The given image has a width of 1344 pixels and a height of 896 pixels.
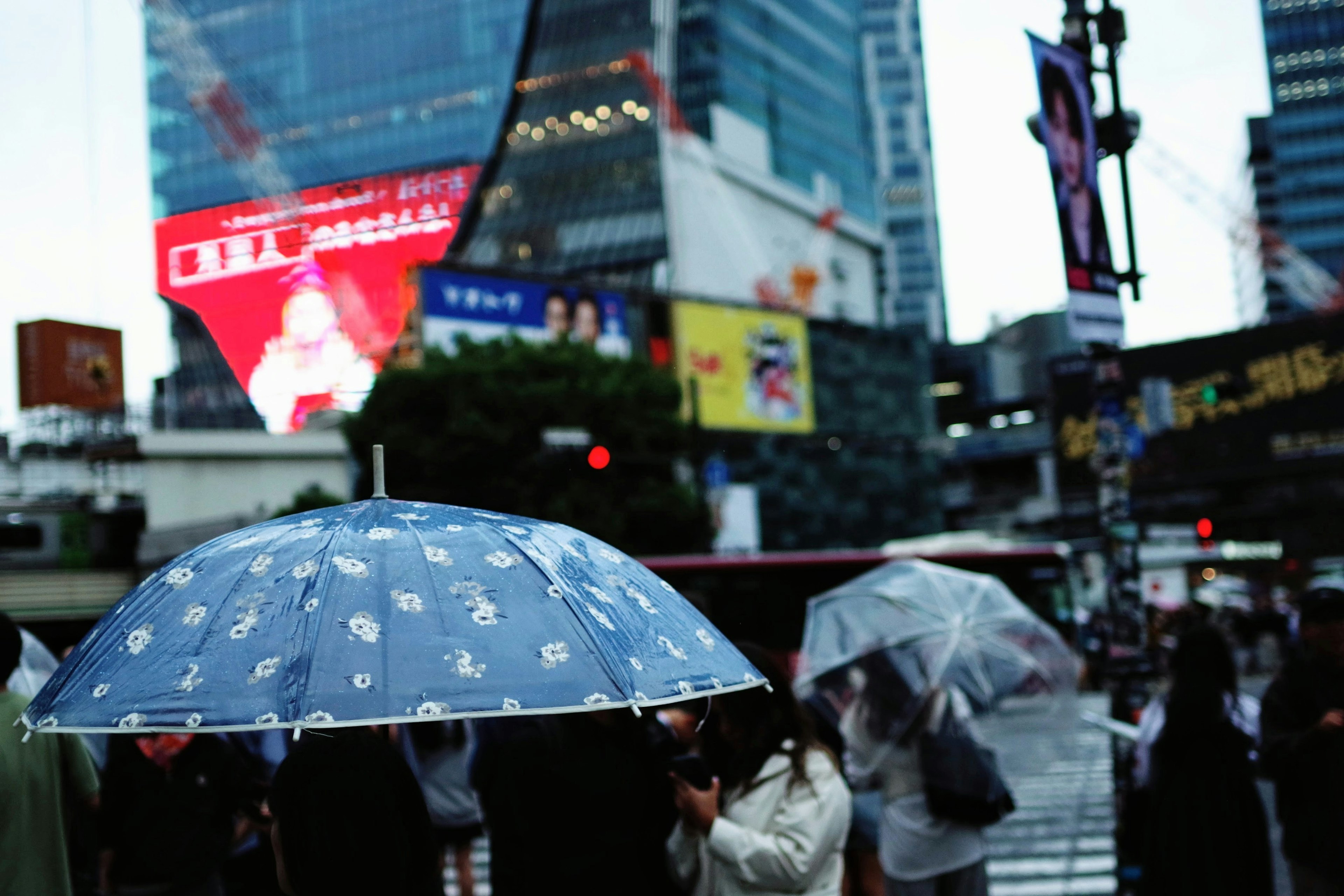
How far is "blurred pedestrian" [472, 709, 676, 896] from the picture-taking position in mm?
4180

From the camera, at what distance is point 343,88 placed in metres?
103

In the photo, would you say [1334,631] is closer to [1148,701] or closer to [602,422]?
[1148,701]

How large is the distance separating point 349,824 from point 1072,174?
6164 millimetres

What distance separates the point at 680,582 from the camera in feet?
87.1

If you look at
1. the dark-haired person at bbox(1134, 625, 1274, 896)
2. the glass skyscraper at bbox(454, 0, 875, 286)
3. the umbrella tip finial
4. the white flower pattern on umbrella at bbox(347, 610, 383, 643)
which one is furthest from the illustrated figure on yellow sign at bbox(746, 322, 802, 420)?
the white flower pattern on umbrella at bbox(347, 610, 383, 643)

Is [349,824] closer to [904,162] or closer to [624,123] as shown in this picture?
[624,123]

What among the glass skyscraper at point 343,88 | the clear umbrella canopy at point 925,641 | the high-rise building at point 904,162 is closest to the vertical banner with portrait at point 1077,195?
the clear umbrella canopy at point 925,641

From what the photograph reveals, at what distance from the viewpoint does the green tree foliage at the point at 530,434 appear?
34.4 metres

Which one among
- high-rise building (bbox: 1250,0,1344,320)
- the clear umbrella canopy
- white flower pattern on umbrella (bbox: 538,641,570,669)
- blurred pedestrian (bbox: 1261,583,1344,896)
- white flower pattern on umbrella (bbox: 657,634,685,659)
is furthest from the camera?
high-rise building (bbox: 1250,0,1344,320)

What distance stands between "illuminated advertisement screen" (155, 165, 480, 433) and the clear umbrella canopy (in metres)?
36.5

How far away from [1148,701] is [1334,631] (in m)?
2.73

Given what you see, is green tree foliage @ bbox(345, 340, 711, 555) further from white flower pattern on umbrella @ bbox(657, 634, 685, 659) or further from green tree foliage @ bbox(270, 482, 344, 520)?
white flower pattern on umbrella @ bbox(657, 634, 685, 659)

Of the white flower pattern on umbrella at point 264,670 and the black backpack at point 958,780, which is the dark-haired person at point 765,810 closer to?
the black backpack at point 958,780

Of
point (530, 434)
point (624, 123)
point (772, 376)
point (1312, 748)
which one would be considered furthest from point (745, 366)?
point (1312, 748)
